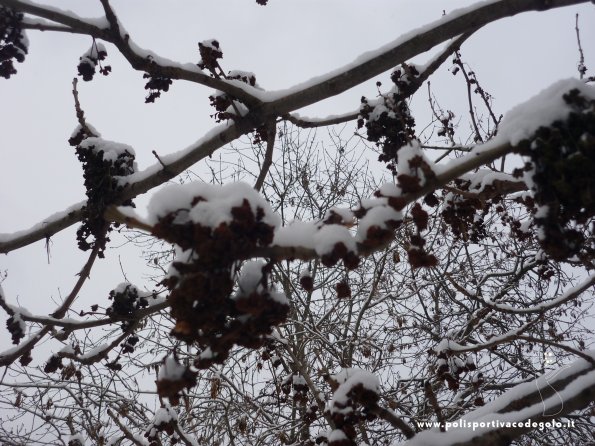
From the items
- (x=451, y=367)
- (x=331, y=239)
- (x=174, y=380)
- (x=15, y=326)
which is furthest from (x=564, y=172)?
(x=15, y=326)

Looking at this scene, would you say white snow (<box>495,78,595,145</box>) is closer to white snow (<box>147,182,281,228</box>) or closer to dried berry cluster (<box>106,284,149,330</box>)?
white snow (<box>147,182,281,228</box>)

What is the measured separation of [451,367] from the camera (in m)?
3.55

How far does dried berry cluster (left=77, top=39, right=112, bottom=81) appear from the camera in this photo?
3.03 m

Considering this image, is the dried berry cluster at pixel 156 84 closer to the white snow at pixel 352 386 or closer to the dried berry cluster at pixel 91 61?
the dried berry cluster at pixel 91 61

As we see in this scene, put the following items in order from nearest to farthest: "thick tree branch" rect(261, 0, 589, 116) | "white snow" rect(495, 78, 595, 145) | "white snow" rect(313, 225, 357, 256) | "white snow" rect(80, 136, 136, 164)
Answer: "white snow" rect(313, 225, 357, 256) → "white snow" rect(495, 78, 595, 145) → "thick tree branch" rect(261, 0, 589, 116) → "white snow" rect(80, 136, 136, 164)

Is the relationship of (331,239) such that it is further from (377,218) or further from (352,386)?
(352,386)

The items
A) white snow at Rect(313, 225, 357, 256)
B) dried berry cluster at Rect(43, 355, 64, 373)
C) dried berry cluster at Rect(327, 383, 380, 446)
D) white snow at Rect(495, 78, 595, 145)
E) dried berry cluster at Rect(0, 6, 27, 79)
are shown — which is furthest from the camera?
dried berry cluster at Rect(43, 355, 64, 373)

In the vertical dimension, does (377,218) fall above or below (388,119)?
below

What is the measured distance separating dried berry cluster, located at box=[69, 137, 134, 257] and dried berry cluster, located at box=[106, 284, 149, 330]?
323 mm

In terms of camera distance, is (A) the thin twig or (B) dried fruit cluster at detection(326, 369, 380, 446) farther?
(A) the thin twig

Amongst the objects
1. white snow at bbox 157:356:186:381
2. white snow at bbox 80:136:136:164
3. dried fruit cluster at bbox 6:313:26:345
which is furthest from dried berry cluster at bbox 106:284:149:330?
white snow at bbox 157:356:186:381

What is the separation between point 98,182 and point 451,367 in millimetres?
3112

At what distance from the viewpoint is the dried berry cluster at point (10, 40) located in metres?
2.50

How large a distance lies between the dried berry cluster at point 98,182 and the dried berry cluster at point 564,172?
231 centimetres
